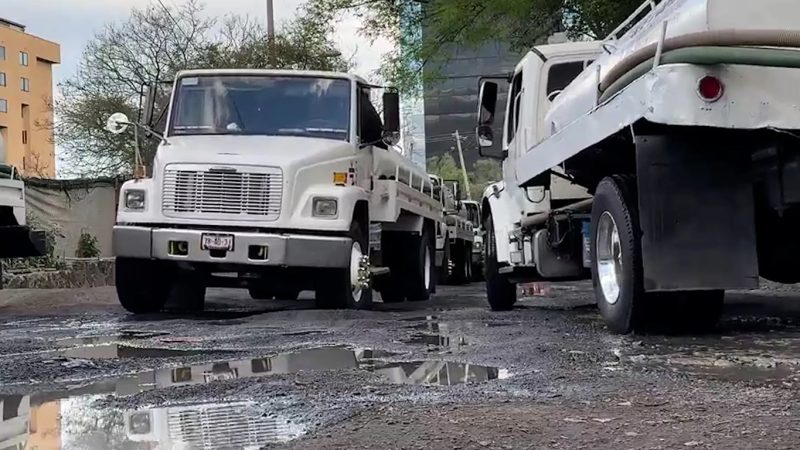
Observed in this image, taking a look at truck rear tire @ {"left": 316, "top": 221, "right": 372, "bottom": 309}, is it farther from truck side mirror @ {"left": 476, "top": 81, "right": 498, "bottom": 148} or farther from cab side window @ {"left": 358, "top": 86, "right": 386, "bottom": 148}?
truck side mirror @ {"left": 476, "top": 81, "right": 498, "bottom": 148}

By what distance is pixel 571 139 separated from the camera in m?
7.08

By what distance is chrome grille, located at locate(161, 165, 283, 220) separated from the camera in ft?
30.3

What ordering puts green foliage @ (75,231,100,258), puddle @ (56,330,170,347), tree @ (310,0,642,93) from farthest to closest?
green foliage @ (75,231,100,258) < tree @ (310,0,642,93) < puddle @ (56,330,170,347)

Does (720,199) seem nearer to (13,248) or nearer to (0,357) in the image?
(0,357)

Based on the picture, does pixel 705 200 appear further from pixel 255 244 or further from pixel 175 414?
pixel 255 244

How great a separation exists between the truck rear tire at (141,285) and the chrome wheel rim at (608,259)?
464 centimetres

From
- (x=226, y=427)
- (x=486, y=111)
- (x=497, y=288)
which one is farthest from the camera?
(x=497, y=288)

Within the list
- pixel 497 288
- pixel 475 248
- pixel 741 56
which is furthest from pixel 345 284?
pixel 475 248

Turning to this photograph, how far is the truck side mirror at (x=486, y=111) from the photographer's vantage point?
10.3 m

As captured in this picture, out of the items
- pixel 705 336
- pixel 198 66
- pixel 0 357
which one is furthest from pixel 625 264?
pixel 198 66

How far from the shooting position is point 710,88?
17.5 feet

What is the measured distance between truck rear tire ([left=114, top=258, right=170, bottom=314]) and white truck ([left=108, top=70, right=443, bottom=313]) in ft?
0.04

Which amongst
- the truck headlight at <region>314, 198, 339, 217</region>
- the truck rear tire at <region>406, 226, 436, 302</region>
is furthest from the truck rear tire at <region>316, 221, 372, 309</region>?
the truck rear tire at <region>406, 226, 436, 302</region>

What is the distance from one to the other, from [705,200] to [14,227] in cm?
803
